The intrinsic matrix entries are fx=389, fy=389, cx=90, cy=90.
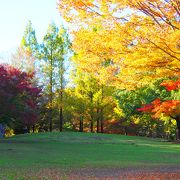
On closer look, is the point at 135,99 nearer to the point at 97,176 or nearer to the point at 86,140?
the point at 86,140

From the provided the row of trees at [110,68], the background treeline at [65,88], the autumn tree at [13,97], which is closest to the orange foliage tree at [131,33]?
the row of trees at [110,68]

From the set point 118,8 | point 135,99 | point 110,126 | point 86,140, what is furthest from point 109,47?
point 110,126

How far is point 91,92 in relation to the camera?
4453cm

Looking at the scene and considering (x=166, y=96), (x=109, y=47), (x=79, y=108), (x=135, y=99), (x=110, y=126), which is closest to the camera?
(x=109, y=47)

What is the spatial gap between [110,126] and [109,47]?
38.2 m

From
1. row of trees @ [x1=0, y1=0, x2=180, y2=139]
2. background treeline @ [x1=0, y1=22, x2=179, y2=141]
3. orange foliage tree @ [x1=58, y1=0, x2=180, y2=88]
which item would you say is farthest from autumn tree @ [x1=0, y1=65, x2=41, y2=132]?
orange foliage tree @ [x1=58, y1=0, x2=180, y2=88]

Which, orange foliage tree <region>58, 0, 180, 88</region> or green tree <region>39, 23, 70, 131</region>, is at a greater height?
green tree <region>39, 23, 70, 131</region>

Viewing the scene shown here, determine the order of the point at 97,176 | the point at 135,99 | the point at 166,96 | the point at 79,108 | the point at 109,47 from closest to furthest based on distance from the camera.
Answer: the point at 109,47, the point at 97,176, the point at 166,96, the point at 135,99, the point at 79,108

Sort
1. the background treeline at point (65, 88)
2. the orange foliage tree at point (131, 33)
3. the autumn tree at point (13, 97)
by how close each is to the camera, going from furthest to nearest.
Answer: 1. the background treeline at point (65, 88)
2. the autumn tree at point (13, 97)
3. the orange foliage tree at point (131, 33)

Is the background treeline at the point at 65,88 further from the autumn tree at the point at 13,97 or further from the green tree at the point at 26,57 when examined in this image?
the autumn tree at the point at 13,97

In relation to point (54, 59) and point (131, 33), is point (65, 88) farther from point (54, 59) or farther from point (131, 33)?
point (131, 33)

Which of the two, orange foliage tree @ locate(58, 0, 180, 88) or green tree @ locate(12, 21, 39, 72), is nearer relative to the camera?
orange foliage tree @ locate(58, 0, 180, 88)

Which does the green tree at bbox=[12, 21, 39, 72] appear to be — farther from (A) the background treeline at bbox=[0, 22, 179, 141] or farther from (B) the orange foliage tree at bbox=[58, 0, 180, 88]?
(B) the orange foliage tree at bbox=[58, 0, 180, 88]

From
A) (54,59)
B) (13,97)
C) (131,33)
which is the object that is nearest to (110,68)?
(131,33)
